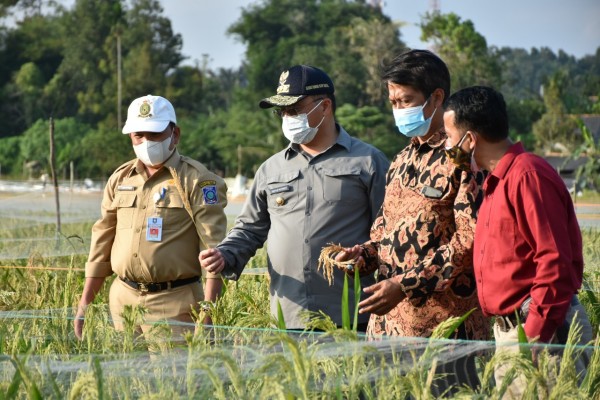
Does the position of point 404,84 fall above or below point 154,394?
above

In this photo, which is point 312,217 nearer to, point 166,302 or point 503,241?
point 166,302

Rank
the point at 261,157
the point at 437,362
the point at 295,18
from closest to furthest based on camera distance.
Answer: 1. the point at 437,362
2. the point at 261,157
3. the point at 295,18

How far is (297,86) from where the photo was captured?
4.33 m

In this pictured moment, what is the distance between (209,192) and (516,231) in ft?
5.69

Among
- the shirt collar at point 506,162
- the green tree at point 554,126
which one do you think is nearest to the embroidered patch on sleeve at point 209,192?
the shirt collar at point 506,162

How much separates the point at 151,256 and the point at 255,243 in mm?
448

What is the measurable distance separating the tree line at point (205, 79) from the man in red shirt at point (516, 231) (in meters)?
41.7

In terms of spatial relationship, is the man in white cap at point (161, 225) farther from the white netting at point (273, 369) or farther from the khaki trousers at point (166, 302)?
the white netting at point (273, 369)

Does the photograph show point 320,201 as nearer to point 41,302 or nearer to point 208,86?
point 41,302

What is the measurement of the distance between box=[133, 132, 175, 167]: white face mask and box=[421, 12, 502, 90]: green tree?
1731 inches

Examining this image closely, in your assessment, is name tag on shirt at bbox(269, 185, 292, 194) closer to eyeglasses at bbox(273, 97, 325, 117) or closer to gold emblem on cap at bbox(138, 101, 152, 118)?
eyeglasses at bbox(273, 97, 325, 117)

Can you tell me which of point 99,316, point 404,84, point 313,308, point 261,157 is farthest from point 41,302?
point 261,157

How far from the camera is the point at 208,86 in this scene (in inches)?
2699

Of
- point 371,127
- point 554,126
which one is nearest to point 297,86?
point 371,127
